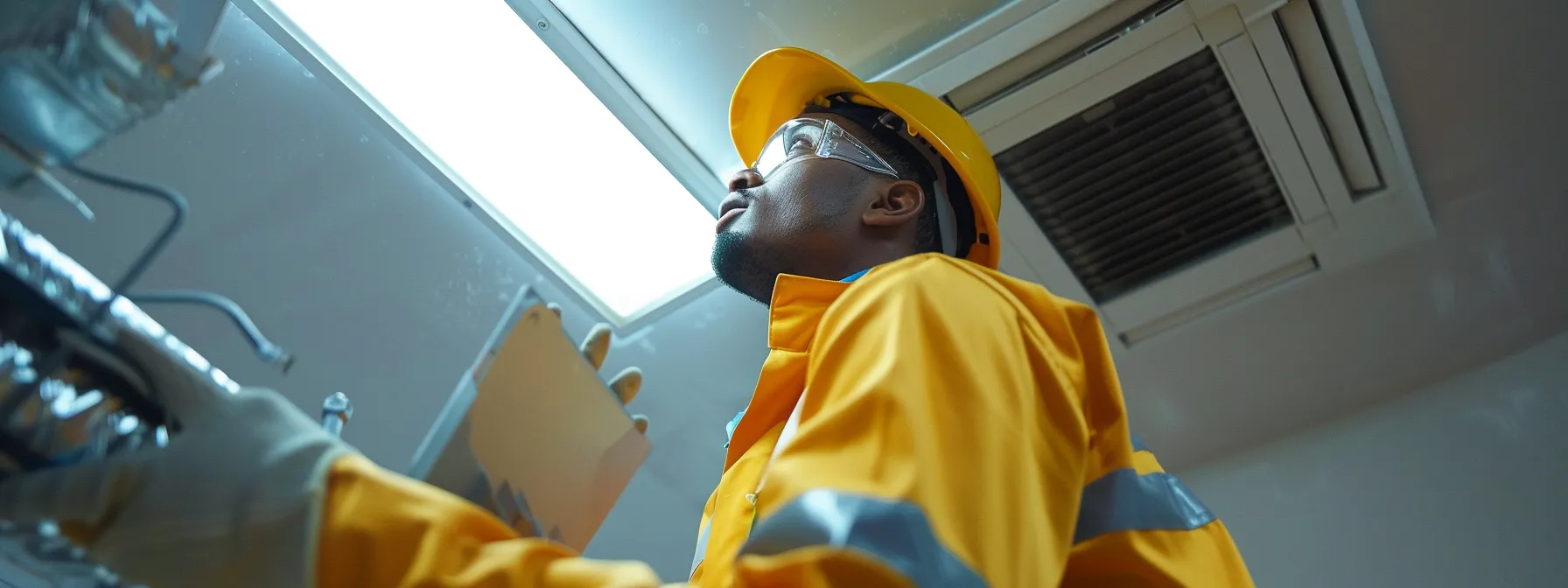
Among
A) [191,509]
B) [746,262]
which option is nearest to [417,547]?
[191,509]

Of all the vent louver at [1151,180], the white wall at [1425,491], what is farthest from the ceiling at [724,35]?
the white wall at [1425,491]

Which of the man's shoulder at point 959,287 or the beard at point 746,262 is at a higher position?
the man's shoulder at point 959,287

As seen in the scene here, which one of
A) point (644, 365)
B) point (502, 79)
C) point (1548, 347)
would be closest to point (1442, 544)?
point (1548, 347)

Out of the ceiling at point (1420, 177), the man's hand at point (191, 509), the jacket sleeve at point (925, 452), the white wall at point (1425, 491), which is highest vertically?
the man's hand at point (191, 509)

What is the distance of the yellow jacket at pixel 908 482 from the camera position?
0.73 meters

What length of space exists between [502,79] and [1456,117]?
58.1 inches

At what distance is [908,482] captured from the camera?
786 mm

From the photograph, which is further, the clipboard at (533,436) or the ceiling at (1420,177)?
the ceiling at (1420,177)

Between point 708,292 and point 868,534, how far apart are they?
1157mm

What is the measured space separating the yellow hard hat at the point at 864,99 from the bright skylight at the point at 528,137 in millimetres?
156

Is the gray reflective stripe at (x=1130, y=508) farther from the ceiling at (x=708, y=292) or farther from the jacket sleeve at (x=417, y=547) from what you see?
the ceiling at (x=708, y=292)

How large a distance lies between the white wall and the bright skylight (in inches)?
48.1

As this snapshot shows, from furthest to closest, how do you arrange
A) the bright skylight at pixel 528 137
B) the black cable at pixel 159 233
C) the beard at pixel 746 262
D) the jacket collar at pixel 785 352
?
the beard at pixel 746 262 → the bright skylight at pixel 528 137 → the jacket collar at pixel 785 352 → the black cable at pixel 159 233

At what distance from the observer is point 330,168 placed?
1.51 m
